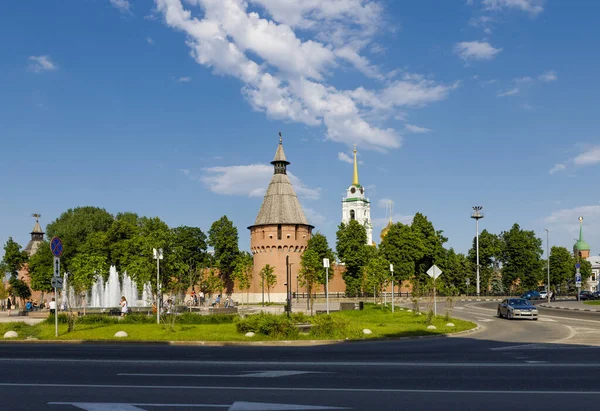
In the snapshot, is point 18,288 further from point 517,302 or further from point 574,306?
point 517,302

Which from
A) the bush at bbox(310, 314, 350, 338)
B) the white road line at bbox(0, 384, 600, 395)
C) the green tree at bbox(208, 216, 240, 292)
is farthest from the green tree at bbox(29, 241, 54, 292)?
the white road line at bbox(0, 384, 600, 395)

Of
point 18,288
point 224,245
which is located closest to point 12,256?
point 18,288

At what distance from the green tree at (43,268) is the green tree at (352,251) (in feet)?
140

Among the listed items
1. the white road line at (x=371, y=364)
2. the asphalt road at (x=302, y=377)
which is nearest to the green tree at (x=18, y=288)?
the asphalt road at (x=302, y=377)

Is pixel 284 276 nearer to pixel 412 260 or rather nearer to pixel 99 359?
pixel 412 260

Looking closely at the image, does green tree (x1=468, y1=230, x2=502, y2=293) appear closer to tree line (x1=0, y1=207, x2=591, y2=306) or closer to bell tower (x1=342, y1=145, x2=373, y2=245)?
tree line (x1=0, y1=207, x2=591, y2=306)

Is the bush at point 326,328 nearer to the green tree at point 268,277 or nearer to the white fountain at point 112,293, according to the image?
the white fountain at point 112,293

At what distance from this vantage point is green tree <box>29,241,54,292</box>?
284ft

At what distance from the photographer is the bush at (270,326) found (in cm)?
2314

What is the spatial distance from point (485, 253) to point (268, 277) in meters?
39.9

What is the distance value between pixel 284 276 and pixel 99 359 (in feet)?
232

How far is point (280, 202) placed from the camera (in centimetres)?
8975

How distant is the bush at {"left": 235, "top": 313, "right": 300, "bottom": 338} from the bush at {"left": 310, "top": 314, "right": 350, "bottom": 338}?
0.84m

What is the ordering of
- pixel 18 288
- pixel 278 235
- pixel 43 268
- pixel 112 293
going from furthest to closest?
pixel 18 288, pixel 278 235, pixel 43 268, pixel 112 293
